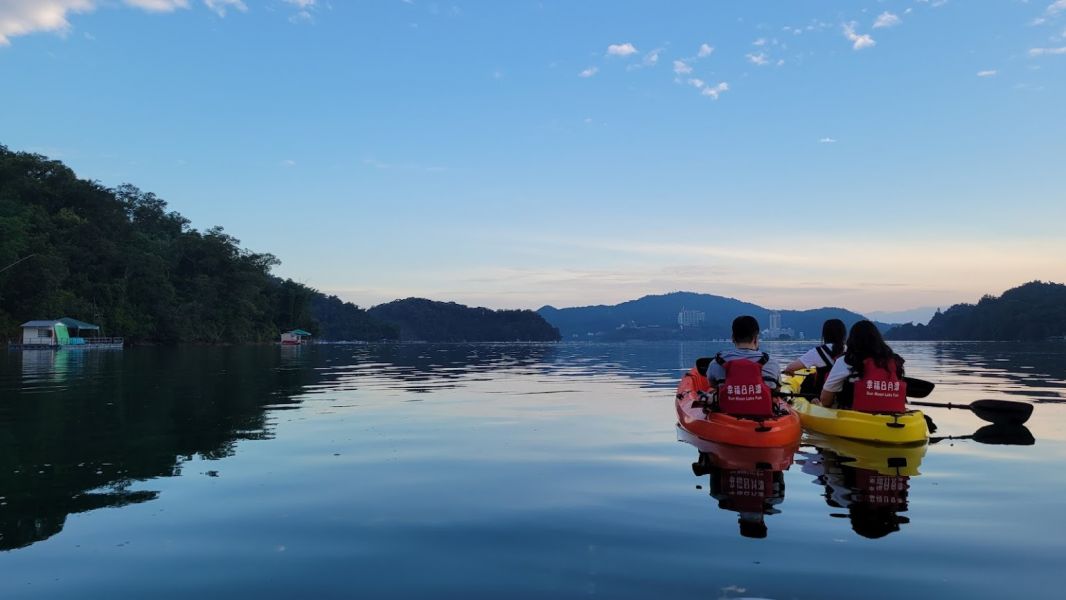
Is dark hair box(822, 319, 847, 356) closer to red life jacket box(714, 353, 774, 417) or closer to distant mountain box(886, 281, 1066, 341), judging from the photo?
red life jacket box(714, 353, 774, 417)

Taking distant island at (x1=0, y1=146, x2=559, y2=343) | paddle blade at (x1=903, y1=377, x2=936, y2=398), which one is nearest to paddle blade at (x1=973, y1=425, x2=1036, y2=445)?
paddle blade at (x1=903, y1=377, x2=936, y2=398)

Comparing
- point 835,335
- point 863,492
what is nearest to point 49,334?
point 835,335

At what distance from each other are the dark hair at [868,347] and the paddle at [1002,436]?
2.27 m

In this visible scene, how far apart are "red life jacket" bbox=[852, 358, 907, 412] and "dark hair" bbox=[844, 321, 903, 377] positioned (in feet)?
0.27

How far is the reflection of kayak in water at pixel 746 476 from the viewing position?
7.10 m

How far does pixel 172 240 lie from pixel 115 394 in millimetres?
113764

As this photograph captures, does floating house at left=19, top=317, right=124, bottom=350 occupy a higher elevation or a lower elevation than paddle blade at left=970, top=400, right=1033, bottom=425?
higher

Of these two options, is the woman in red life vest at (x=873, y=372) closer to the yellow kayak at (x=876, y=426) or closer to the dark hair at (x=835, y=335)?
the yellow kayak at (x=876, y=426)

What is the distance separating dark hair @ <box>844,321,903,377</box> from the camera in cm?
1084

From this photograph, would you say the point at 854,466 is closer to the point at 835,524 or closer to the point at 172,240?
the point at 835,524

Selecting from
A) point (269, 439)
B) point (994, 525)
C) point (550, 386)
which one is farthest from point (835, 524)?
point (550, 386)

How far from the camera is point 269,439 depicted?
11891 mm

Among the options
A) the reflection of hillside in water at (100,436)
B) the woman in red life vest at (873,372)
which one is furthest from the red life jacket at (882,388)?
the reflection of hillside in water at (100,436)

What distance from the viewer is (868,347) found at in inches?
428
